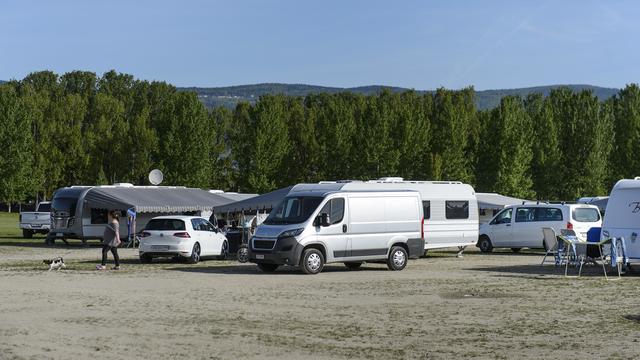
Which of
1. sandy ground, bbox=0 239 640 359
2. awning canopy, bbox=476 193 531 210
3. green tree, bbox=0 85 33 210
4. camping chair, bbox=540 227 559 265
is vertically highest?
green tree, bbox=0 85 33 210

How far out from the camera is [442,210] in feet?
105

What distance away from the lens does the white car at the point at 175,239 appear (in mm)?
28375

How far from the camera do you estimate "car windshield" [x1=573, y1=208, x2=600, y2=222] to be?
34250 millimetres

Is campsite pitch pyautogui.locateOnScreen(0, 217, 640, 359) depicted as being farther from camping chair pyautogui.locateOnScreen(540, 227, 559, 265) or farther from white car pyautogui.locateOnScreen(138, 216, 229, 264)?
white car pyautogui.locateOnScreen(138, 216, 229, 264)

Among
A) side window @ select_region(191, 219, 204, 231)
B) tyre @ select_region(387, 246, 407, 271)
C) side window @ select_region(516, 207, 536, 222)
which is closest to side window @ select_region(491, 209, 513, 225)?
side window @ select_region(516, 207, 536, 222)

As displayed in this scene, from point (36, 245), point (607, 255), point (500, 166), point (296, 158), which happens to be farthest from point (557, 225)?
point (296, 158)

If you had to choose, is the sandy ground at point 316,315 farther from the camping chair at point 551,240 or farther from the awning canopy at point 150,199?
the awning canopy at point 150,199

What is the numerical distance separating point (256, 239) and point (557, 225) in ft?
46.5

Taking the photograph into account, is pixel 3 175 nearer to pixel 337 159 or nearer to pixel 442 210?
pixel 337 159

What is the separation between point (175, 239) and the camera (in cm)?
2834

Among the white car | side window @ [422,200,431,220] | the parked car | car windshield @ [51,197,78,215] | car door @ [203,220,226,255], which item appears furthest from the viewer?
the parked car

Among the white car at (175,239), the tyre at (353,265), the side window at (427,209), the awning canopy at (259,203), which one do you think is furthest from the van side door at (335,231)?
the awning canopy at (259,203)

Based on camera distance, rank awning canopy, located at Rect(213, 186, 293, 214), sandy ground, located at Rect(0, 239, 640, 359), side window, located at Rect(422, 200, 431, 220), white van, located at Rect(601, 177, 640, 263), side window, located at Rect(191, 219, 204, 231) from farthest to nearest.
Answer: awning canopy, located at Rect(213, 186, 293, 214)
side window, located at Rect(422, 200, 431, 220)
side window, located at Rect(191, 219, 204, 231)
white van, located at Rect(601, 177, 640, 263)
sandy ground, located at Rect(0, 239, 640, 359)

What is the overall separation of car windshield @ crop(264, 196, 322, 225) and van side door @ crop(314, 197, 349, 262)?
1.05ft
